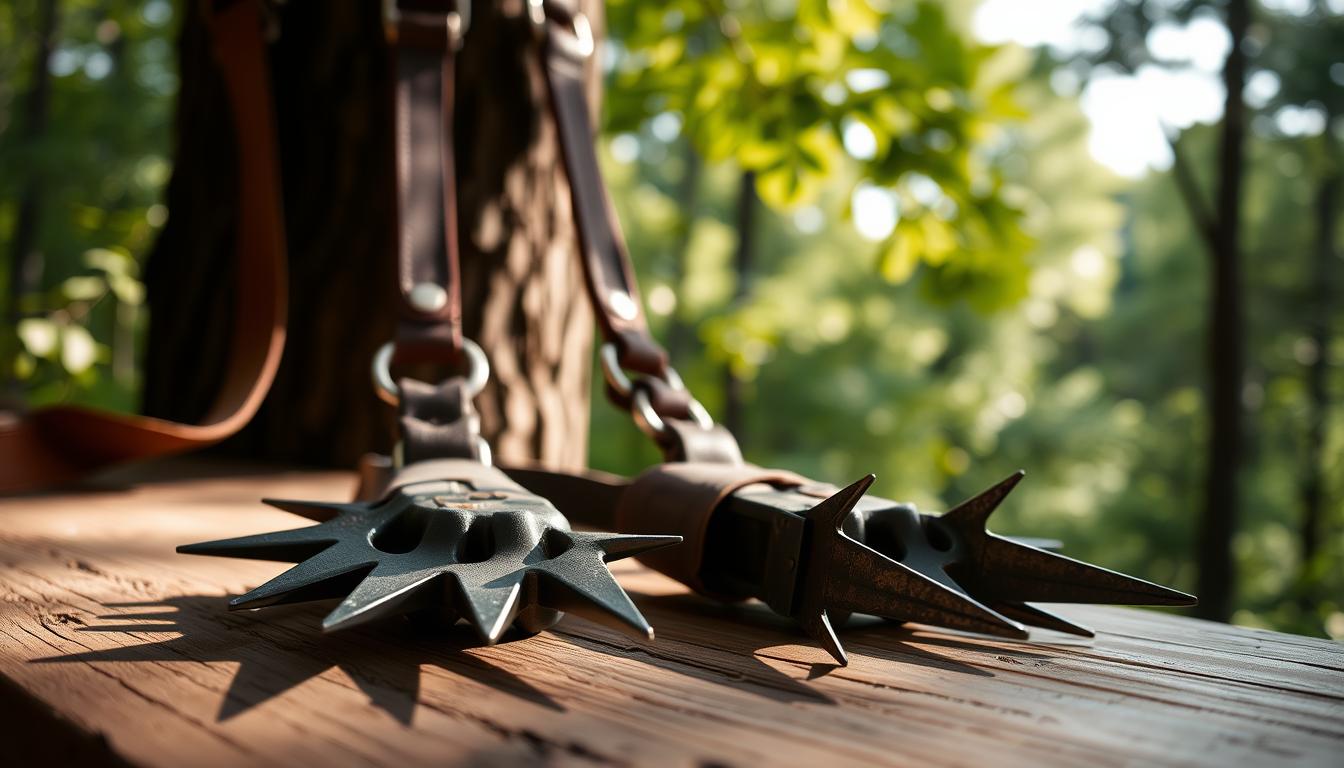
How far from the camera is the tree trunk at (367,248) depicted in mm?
2254

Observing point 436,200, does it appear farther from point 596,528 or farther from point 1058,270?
point 1058,270

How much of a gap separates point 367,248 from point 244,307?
396 millimetres

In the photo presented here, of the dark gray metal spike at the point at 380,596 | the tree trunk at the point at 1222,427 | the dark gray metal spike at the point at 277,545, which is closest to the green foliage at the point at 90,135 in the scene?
the dark gray metal spike at the point at 277,545

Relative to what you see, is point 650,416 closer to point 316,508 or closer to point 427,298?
point 427,298

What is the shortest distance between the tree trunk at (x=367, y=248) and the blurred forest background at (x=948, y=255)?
0.78 meters

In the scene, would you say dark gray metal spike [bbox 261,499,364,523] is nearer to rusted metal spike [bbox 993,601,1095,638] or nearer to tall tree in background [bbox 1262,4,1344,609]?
rusted metal spike [bbox 993,601,1095,638]

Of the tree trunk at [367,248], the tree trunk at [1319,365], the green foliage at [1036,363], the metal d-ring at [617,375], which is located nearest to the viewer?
the metal d-ring at [617,375]

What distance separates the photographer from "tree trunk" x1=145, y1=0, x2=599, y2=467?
2254 mm

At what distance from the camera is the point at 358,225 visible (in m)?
2.29

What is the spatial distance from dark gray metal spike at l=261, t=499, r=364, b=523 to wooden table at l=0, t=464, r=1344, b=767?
0.09 metres

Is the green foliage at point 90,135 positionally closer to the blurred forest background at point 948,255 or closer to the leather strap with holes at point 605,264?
the blurred forest background at point 948,255

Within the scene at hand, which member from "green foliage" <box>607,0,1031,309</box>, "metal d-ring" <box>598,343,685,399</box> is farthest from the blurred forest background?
"metal d-ring" <box>598,343,685,399</box>

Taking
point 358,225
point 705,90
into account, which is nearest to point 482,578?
point 358,225

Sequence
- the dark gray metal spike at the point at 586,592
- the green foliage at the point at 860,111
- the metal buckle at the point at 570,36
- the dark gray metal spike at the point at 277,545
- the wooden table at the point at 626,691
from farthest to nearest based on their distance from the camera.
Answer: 1. the green foliage at the point at 860,111
2. the metal buckle at the point at 570,36
3. the dark gray metal spike at the point at 277,545
4. the dark gray metal spike at the point at 586,592
5. the wooden table at the point at 626,691
